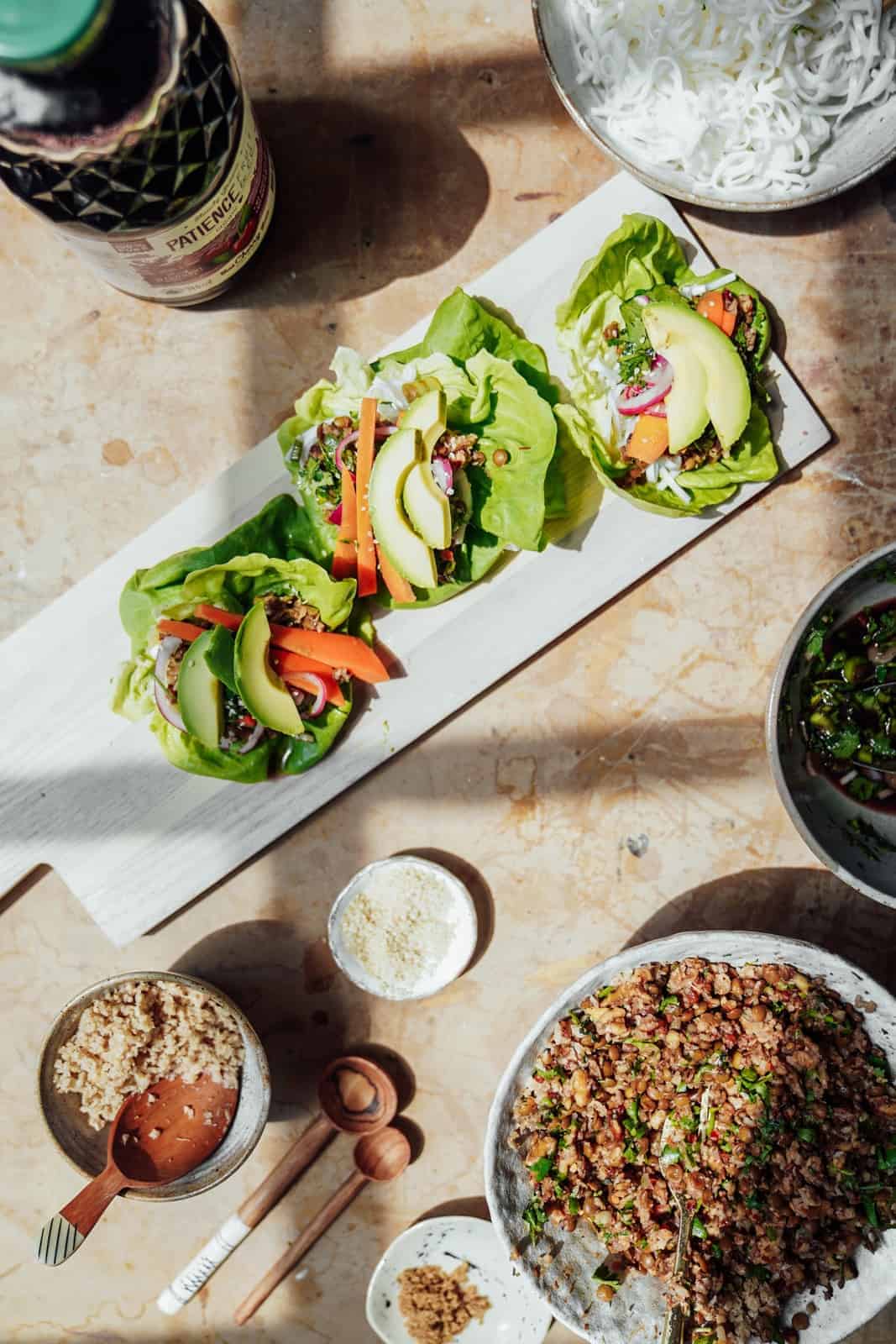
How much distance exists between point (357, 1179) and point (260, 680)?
1310 mm

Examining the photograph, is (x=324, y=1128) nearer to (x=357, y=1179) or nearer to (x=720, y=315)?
(x=357, y=1179)

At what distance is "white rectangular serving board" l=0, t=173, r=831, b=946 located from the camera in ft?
8.11

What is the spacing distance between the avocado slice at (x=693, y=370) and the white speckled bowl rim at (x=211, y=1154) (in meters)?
1.71

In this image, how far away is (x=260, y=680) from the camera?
7.60 ft

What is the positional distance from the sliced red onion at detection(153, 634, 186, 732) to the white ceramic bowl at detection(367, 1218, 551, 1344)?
1.39 meters

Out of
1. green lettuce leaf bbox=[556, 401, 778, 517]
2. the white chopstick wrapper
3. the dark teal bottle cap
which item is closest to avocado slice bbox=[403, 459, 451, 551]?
green lettuce leaf bbox=[556, 401, 778, 517]

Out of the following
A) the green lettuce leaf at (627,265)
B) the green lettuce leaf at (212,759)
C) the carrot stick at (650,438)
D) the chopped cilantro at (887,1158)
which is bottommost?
the chopped cilantro at (887,1158)

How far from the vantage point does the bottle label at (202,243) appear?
199cm

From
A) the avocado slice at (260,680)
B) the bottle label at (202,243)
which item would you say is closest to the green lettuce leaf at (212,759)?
the avocado slice at (260,680)

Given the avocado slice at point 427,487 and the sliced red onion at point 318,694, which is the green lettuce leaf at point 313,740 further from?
the avocado slice at point 427,487

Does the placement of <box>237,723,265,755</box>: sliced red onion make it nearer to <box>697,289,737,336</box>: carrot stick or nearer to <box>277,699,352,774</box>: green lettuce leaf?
<box>277,699,352,774</box>: green lettuce leaf

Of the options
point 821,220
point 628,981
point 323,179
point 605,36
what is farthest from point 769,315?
point 628,981

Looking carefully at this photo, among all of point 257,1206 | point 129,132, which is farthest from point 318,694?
point 257,1206

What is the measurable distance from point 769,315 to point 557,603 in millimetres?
907
